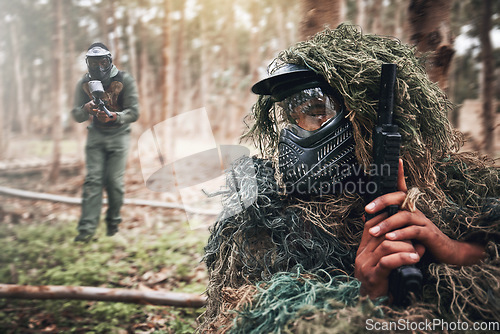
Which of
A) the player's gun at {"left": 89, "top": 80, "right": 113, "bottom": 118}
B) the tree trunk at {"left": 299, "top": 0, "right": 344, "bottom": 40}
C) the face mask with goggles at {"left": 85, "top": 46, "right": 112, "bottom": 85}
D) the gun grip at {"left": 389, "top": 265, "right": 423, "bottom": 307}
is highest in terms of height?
the tree trunk at {"left": 299, "top": 0, "right": 344, "bottom": 40}

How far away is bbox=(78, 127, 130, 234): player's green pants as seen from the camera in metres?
3.15

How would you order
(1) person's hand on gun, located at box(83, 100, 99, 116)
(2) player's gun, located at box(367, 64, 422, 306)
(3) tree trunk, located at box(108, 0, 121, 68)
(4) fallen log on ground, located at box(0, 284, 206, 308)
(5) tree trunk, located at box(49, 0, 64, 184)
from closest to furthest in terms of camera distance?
(2) player's gun, located at box(367, 64, 422, 306), (1) person's hand on gun, located at box(83, 100, 99, 116), (4) fallen log on ground, located at box(0, 284, 206, 308), (3) tree trunk, located at box(108, 0, 121, 68), (5) tree trunk, located at box(49, 0, 64, 184)

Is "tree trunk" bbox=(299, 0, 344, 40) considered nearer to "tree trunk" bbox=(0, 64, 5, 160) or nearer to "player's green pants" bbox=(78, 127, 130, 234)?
"player's green pants" bbox=(78, 127, 130, 234)

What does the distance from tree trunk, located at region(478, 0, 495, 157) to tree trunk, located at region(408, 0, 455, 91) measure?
2.30 metres

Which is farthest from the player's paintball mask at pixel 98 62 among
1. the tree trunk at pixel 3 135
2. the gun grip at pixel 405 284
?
the tree trunk at pixel 3 135

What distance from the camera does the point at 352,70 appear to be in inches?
59.5

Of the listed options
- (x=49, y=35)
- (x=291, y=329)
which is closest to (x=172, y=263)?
(x=291, y=329)

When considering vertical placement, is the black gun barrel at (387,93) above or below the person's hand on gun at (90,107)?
below

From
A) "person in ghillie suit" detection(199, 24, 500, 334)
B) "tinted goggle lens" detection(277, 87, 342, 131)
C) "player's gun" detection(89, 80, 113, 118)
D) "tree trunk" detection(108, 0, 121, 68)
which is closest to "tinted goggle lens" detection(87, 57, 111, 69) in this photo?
"player's gun" detection(89, 80, 113, 118)

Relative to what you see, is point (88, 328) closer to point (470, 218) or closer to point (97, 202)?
point (97, 202)

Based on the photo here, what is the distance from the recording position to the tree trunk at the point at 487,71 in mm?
4301

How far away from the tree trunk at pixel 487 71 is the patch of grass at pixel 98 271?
4221 mm

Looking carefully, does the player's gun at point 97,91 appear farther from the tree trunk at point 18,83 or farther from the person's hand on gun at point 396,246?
the tree trunk at point 18,83

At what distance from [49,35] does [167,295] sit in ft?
19.6
